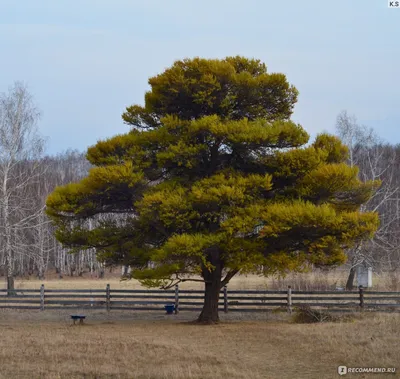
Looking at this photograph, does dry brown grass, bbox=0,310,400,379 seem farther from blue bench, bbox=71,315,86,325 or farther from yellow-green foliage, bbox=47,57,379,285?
yellow-green foliage, bbox=47,57,379,285

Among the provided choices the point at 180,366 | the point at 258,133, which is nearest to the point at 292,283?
the point at 258,133

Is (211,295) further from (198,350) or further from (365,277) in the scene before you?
(365,277)

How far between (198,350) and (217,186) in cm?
634

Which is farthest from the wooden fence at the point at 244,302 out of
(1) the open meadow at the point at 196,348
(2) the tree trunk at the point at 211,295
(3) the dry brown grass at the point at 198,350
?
(3) the dry brown grass at the point at 198,350

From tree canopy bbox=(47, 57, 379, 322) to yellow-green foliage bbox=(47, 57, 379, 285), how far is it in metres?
0.04

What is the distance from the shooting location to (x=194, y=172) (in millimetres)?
21547

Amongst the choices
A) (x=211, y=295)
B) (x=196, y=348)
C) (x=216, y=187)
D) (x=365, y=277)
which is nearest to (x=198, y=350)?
(x=196, y=348)

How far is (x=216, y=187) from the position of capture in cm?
1964

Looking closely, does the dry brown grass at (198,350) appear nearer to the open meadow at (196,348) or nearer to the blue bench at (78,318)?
the open meadow at (196,348)

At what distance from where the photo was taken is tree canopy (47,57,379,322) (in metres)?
19.3

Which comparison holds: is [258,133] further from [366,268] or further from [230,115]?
[366,268]

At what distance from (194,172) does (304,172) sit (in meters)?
3.74

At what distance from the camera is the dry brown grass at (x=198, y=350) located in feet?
38.5

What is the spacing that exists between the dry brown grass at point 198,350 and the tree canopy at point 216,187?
2174 millimetres
